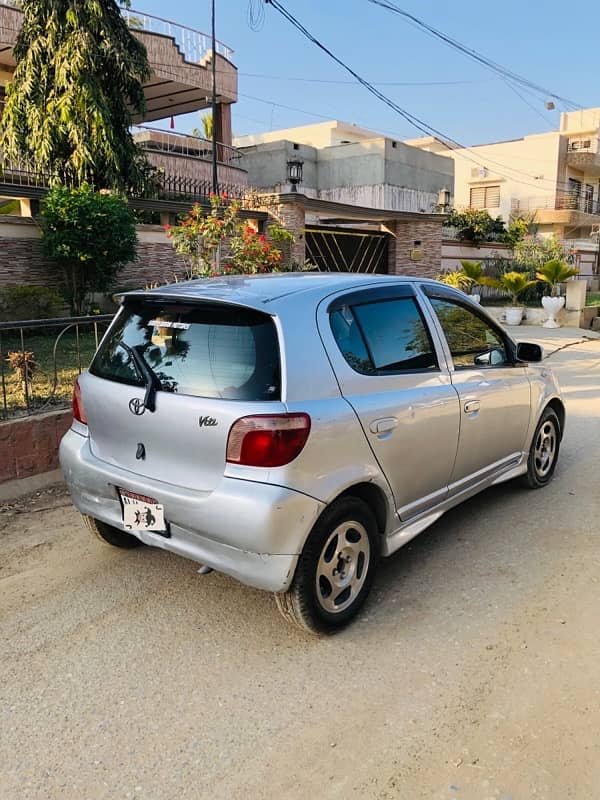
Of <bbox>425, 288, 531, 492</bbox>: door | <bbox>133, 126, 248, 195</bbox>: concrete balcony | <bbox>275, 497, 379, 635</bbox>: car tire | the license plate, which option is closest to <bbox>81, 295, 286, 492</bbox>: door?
the license plate

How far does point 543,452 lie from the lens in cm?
484

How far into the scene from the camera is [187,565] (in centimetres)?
354

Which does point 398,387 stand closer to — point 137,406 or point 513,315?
point 137,406

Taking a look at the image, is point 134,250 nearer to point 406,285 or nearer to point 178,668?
point 406,285

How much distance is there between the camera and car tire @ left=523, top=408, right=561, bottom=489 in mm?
4656

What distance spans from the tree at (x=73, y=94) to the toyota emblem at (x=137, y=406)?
1007cm

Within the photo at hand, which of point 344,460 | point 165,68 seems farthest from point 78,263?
point 165,68

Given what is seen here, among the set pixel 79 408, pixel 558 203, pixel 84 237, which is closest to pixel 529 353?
pixel 79 408

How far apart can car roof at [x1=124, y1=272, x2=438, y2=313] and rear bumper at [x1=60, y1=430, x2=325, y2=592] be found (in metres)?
0.81

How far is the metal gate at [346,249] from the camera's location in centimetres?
1418

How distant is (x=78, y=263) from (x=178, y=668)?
8.16m

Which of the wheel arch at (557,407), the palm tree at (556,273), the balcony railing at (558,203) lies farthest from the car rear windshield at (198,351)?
the balcony railing at (558,203)

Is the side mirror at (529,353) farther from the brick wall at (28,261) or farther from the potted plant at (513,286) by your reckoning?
the potted plant at (513,286)

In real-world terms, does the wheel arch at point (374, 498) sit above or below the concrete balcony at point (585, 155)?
below
